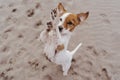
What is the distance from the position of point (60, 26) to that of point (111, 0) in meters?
1.94

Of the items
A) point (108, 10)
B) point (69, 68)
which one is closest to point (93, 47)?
point (69, 68)

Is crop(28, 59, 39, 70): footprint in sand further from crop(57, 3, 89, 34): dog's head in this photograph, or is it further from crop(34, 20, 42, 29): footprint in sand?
crop(57, 3, 89, 34): dog's head

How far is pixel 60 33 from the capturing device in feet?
8.69

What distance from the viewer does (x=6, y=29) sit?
383 cm

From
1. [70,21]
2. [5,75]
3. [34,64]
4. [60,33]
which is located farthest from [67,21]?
[5,75]

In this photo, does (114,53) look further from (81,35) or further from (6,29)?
(6,29)

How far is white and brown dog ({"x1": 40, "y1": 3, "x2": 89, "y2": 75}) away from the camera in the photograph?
2.58 meters

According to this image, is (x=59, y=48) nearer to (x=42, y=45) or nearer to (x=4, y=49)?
(x=42, y=45)

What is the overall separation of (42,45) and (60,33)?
1.00m

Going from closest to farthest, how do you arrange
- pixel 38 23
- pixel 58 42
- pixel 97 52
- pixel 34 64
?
pixel 58 42
pixel 34 64
pixel 97 52
pixel 38 23

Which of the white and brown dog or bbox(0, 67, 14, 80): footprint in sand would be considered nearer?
the white and brown dog

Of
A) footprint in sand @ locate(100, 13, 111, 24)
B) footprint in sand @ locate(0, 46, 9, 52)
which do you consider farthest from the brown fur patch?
footprint in sand @ locate(100, 13, 111, 24)

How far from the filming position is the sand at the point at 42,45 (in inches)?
131

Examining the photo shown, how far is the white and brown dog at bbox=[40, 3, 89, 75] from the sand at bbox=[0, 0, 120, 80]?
43 cm
